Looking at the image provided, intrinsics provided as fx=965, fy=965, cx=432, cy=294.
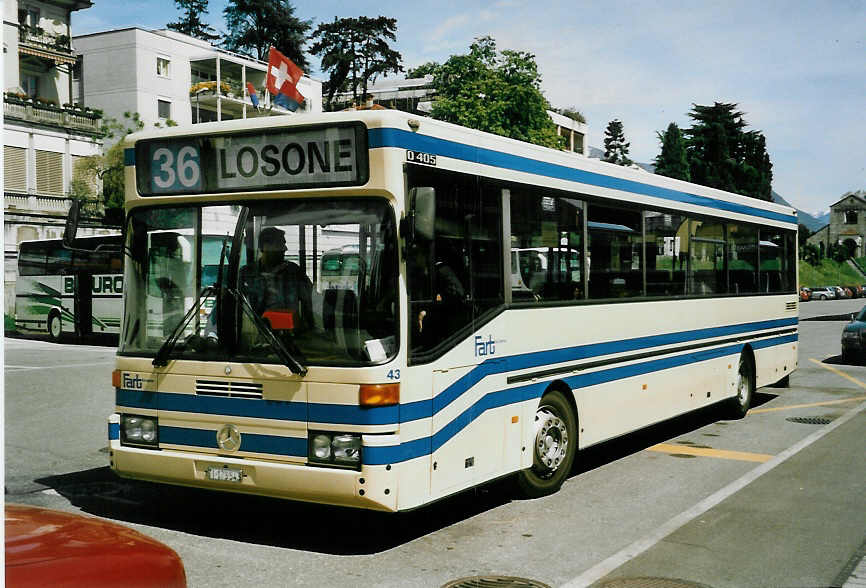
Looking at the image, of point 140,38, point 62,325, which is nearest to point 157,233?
point 62,325

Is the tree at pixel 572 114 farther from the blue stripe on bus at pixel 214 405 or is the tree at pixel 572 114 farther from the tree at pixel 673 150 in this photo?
the blue stripe on bus at pixel 214 405

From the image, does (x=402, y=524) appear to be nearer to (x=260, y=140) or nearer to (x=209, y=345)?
(x=209, y=345)

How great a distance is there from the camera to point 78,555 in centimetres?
301

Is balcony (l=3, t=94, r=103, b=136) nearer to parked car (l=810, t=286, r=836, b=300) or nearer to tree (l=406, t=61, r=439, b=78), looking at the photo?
tree (l=406, t=61, r=439, b=78)

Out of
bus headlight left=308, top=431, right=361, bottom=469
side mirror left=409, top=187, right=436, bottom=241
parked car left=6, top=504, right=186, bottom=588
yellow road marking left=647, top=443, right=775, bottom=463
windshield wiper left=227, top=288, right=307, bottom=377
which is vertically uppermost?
side mirror left=409, top=187, right=436, bottom=241

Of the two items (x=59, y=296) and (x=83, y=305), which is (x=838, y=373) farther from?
(x=59, y=296)

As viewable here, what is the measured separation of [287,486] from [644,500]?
3.51 m

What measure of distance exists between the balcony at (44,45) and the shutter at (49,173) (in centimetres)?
648

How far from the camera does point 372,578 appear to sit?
6195 mm

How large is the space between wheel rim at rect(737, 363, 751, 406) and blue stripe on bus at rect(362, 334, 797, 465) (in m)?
1.66

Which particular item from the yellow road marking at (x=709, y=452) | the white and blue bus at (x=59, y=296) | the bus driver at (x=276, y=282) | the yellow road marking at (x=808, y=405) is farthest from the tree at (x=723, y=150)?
the bus driver at (x=276, y=282)

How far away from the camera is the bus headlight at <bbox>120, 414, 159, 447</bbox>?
287 inches

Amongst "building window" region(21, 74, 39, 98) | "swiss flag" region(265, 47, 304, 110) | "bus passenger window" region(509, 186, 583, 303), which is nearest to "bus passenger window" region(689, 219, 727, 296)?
"bus passenger window" region(509, 186, 583, 303)

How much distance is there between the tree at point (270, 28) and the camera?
80.2 meters
